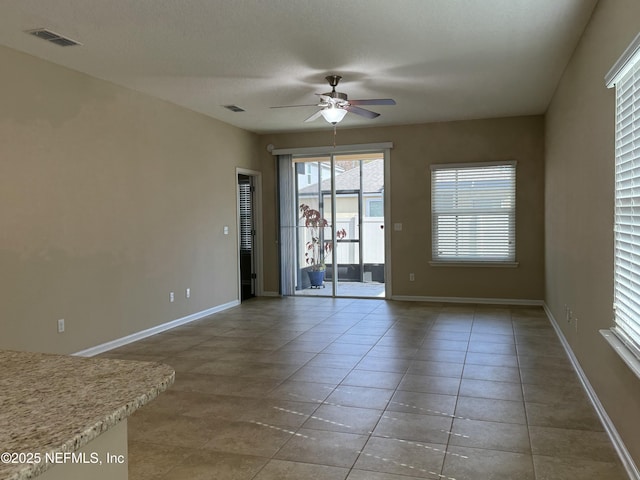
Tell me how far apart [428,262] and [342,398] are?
4450 mm

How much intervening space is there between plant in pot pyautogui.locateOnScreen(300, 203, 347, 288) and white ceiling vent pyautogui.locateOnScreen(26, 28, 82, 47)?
4845 millimetres

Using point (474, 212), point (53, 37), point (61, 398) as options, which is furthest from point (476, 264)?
point (61, 398)

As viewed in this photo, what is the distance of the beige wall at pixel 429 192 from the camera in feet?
23.6

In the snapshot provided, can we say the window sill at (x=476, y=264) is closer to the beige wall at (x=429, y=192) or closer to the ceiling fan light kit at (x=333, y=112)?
the beige wall at (x=429, y=192)

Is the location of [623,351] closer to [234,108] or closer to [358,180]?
[234,108]

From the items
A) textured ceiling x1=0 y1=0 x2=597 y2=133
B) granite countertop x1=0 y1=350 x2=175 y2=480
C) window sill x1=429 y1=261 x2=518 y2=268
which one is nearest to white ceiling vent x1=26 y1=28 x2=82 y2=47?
textured ceiling x1=0 y1=0 x2=597 y2=133

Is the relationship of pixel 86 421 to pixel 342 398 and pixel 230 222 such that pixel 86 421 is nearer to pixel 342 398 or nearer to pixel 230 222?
pixel 342 398

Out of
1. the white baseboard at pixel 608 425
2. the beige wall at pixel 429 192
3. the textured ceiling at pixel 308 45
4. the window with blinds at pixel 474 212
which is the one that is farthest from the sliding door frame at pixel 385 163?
the white baseboard at pixel 608 425

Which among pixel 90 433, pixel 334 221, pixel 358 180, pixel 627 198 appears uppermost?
pixel 358 180

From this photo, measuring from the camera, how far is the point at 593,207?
3482mm


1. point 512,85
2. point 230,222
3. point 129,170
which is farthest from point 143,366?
point 230,222

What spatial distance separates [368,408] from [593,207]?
6.78ft

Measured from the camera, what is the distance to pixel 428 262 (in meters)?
7.72

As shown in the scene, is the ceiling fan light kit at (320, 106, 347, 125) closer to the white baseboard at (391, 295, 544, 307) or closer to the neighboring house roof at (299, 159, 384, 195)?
the neighboring house roof at (299, 159, 384, 195)
